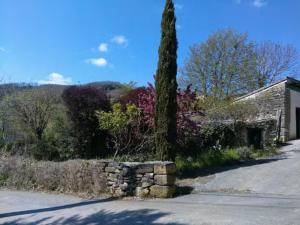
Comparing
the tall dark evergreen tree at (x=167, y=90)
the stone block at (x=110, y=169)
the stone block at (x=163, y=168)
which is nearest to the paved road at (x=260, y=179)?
the stone block at (x=163, y=168)

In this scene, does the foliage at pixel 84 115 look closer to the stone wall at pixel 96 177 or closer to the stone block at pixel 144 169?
the stone wall at pixel 96 177

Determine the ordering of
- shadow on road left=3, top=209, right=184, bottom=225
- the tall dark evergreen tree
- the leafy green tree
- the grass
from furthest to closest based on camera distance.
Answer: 1. the leafy green tree
2. the grass
3. the tall dark evergreen tree
4. shadow on road left=3, top=209, right=184, bottom=225

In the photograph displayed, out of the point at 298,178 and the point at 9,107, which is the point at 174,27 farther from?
the point at 9,107

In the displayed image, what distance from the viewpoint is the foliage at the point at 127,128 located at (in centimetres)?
1586

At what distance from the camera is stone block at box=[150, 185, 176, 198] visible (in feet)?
34.6

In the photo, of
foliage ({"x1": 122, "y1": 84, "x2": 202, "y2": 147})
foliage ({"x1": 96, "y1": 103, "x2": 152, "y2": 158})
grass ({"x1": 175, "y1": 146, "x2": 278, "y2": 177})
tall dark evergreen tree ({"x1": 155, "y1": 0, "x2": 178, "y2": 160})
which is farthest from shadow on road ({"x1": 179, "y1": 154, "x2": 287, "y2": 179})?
foliage ({"x1": 96, "y1": 103, "x2": 152, "y2": 158})

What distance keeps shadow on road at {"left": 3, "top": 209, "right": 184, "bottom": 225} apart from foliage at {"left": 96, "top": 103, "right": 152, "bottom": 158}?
7.07 metres

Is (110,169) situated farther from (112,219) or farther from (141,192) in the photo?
(112,219)

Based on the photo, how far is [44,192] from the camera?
41.1ft

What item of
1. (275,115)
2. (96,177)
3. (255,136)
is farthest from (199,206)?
(275,115)

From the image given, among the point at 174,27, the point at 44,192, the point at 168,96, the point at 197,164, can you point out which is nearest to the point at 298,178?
the point at 197,164

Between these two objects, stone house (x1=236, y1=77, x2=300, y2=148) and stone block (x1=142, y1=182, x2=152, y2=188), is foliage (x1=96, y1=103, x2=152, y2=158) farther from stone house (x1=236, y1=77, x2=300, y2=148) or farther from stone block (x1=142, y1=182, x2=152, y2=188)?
stone house (x1=236, y1=77, x2=300, y2=148)

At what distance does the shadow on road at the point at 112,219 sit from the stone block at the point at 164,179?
171 centimetres

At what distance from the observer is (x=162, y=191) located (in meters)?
10.6
